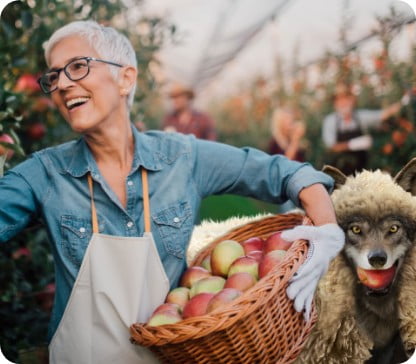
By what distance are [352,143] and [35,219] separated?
0.88 metres

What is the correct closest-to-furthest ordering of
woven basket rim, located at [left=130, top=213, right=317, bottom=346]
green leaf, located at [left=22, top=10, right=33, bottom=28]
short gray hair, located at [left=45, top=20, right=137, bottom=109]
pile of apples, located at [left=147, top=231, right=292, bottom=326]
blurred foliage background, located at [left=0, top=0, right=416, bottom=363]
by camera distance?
1. woven basket rim, located at [left=130, top=213, right=317, bottom=346]
2. pile of apples, located at [left=147, top=231, right=292, bottom=326]
3. short gray hair, located at [left=45, top=20, right=137, bottom=109]
4. blurred foliage background, located at [left=0, top=0, right=416, bottom=363]
5. green leaf, located at [left=22, top=10, right=33, bottom=28]

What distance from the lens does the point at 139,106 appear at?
2.26 meters

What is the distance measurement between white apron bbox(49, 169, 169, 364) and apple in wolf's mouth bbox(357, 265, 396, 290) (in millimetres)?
500

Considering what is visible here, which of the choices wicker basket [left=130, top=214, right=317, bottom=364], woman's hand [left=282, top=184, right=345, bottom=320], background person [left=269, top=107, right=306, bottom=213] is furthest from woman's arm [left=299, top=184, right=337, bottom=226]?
background person [left=269, top=107, right=306, bottom=213]

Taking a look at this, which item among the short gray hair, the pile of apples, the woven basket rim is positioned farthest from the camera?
the short gray hair

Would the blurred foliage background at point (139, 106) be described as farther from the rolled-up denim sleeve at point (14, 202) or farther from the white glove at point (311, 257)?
the white glove at point (311, 257)

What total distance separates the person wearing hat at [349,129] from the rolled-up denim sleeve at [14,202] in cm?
82

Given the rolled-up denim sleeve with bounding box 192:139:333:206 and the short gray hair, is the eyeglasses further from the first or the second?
the rolled-up denim sleeve with bounding box 192:139:333:206

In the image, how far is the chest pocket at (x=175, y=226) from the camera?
1650 millimetres

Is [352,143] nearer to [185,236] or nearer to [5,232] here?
[185,236]

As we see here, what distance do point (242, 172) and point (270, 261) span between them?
0.27 metres

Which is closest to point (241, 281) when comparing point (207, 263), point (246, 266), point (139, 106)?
point (246, 266)

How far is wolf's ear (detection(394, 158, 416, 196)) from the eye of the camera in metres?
1.71

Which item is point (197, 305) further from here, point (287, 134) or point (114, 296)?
point (287, 134)
